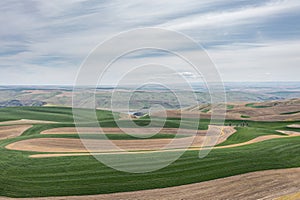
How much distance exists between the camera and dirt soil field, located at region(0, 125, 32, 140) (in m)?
62.2

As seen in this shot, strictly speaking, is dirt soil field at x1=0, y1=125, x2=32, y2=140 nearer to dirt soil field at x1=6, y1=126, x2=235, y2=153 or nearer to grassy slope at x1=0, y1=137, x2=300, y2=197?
dirt soil field at x1=6, y1=126, x2=235, y2=153

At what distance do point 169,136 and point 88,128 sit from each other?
59.9 ft

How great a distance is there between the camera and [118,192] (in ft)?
85.3

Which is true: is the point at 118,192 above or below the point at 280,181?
above

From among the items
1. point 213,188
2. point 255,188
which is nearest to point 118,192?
point 213,188

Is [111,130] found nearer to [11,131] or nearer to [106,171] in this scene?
[11,131]

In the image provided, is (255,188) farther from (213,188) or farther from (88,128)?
(88,128)

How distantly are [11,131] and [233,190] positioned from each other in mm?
55064

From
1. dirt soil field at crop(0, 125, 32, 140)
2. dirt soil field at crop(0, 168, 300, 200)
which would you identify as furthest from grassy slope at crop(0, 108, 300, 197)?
dirt soil field at crop(0, 125, 32, 140)

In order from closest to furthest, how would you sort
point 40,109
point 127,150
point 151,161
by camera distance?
point 151,161
point 127,150
point 40,109

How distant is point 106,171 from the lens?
30.7m

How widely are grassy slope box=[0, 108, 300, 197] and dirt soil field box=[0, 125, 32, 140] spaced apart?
2443cm

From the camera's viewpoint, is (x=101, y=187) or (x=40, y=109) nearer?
(x=101, y=187)

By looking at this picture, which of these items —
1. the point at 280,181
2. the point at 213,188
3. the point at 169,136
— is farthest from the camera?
the point at 169,136
